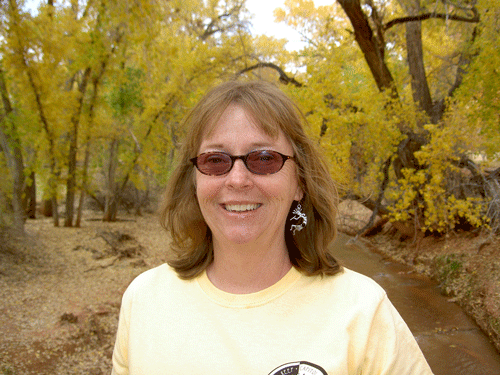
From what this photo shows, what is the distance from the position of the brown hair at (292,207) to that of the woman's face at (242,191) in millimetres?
51

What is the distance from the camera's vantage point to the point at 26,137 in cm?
826

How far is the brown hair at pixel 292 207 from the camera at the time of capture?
4.86 feet

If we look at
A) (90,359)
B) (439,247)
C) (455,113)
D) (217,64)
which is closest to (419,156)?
(455,113)

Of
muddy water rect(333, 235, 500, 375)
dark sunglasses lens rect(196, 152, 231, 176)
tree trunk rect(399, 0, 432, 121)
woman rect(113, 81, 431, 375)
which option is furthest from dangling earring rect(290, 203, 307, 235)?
tree trunk rect(399, 0, 432, 121)

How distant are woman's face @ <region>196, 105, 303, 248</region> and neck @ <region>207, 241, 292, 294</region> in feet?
0.15

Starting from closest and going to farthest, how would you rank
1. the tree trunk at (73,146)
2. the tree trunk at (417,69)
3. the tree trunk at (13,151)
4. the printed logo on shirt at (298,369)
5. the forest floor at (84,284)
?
the printed logo on shirt at (298,369), the forest floor at (84,284), the tree trunk at (13,151), the tree trunk at (417,69), the tree trunk at (73,146)

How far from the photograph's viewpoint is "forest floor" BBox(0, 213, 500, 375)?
434 cm

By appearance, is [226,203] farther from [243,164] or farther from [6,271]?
[6,271]

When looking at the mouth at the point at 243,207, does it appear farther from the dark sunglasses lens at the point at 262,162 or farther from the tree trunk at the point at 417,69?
the tree trunk at the point at 417,69

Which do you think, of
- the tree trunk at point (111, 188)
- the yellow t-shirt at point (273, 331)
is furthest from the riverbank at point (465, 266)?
the tree trunk at point (111, 188)

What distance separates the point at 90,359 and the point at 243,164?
403 cm

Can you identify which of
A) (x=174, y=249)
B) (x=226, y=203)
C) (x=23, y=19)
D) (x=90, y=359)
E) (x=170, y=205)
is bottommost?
(x=90, y=359)

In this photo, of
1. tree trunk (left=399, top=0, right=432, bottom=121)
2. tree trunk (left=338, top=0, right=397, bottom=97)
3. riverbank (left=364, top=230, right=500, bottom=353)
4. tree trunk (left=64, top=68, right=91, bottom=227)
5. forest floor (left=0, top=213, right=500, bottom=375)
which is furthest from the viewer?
tree trunk (left=64, top=68, right=91, bottom=227)

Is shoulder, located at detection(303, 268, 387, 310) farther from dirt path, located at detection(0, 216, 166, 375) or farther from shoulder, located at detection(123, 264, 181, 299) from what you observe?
dirt path, located at detection(0, 216, 166, 375)
